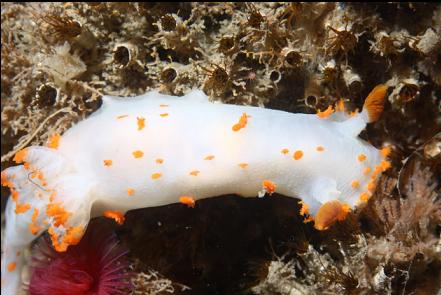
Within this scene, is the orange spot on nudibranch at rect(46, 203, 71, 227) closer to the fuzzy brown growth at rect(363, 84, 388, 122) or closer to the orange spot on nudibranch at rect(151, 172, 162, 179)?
the orange spot on nudibranch at rect(151, 172, 162, 179)

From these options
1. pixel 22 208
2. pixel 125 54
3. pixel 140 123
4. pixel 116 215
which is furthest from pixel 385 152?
pixel 22 208

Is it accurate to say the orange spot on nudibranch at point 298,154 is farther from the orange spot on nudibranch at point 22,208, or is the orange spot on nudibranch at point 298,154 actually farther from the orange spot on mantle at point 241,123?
the orange spot on nudibranch at point 22,208

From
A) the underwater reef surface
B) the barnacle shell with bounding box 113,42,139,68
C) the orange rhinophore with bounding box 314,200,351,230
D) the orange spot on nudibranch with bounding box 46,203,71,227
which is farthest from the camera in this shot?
the barnacle shell with bounding box 113,42,139,68

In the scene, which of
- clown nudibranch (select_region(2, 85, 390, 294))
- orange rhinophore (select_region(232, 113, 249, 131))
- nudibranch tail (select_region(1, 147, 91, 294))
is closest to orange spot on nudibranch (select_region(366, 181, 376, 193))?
clown nudibranch (select_region(2, 85, 390, 294))

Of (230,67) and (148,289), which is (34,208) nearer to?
(148,289)

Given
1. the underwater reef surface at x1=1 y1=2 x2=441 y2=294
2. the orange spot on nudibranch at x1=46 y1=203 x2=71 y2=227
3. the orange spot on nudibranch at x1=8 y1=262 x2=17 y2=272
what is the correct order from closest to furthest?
the orange spot on nudibranch at x1=46 y1=203 x2=71 y2=227 → the underwater reef surface at x1=1 y1=2 x2=441 y2=294 → the orange spot on nudibranch at x1=8 y1=262 x2=17 y2=272

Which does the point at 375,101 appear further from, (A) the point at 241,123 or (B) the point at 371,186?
(A) the point at 241,123

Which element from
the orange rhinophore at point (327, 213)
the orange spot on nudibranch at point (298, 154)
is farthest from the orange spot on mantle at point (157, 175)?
the orange rhinophore at point (327, 213)
